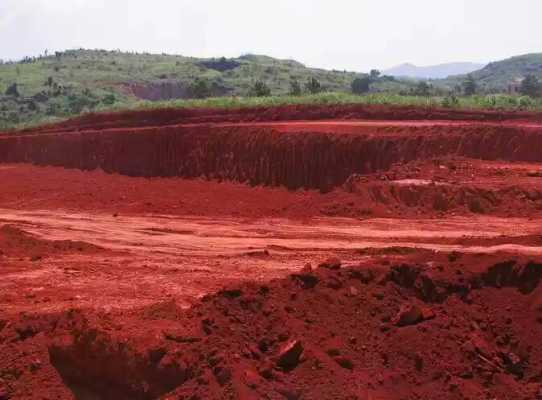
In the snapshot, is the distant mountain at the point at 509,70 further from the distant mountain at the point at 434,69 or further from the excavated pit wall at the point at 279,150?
the distant mountain at the point at 434,69

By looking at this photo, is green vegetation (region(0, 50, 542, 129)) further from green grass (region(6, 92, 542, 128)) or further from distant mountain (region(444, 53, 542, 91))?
green grass (region(6, 92, 542, 128))

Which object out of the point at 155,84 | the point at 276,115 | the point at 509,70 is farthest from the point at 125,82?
the point at 509,70

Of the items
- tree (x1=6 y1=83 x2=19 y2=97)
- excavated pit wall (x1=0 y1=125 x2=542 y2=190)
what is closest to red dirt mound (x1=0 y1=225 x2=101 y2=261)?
excavated pit wall (x1=0 y1=125 x2=542 y2=190)

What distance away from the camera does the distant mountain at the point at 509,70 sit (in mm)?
67375

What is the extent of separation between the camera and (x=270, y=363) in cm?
681

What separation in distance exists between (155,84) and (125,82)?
269cm

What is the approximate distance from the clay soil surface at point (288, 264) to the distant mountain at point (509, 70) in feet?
172

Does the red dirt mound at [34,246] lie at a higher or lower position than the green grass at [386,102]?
lower

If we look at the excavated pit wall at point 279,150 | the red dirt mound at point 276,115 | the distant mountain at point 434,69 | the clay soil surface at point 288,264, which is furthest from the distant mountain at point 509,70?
the distant mountain at point 434,69

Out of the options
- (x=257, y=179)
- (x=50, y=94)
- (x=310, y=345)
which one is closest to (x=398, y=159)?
(x=257, y=179)

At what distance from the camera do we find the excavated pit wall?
53.0 ft

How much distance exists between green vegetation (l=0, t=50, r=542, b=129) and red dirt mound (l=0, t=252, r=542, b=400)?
18.4 m

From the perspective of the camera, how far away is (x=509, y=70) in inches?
2904

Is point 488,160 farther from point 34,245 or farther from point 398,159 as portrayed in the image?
point 34,245
